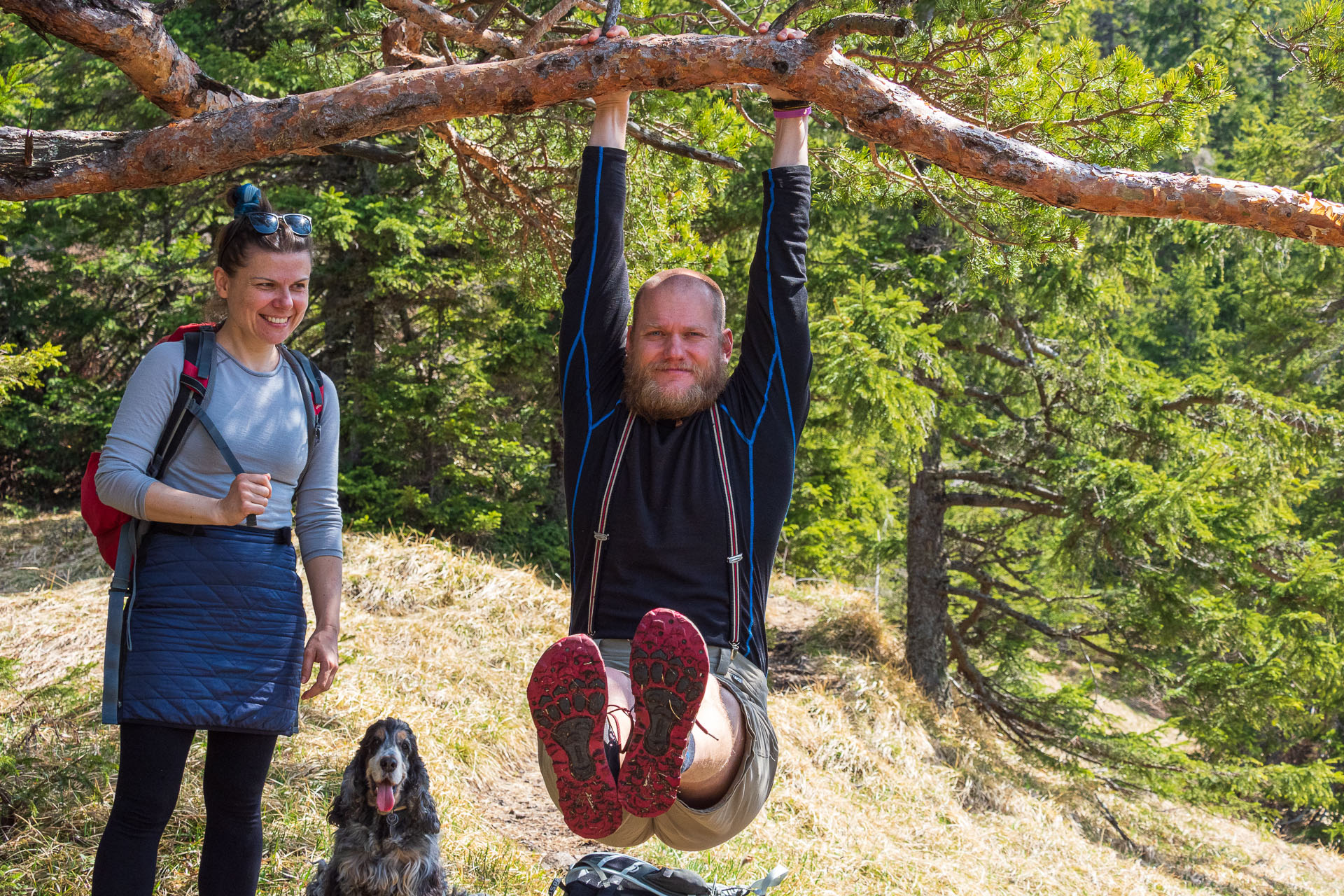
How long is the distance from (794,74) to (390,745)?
2162 millimetres

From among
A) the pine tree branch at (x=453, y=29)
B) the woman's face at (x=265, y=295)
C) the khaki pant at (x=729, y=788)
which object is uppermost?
the pine tree branch at (x=453, y=29)

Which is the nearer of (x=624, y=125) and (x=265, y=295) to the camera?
(x=265, y=295)

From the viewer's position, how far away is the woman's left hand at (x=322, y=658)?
2570 mm

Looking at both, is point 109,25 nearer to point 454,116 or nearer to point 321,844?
point 454,116

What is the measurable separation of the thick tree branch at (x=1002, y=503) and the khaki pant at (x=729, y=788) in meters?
7.80

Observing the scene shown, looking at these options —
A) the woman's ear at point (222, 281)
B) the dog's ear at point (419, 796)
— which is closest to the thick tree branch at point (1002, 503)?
the dog's ear at point (419, 796)

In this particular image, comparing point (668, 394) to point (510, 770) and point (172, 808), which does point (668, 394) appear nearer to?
point (172, 808)

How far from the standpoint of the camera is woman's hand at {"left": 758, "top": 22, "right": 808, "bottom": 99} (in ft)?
8.38

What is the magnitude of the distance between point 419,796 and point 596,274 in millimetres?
1601

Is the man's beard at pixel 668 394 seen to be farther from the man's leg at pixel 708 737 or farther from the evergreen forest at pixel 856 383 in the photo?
the evergreen forest at pixel 856 383

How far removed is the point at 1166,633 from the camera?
9.05m

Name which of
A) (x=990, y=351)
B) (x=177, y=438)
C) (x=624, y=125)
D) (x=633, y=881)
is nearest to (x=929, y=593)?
(x=990, y=351)

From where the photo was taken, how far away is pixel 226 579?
2.40 meters

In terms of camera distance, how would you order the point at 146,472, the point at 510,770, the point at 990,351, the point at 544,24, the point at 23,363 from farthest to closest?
1. the point at 990,351
2. the point at 510,770
3. the point at 23,363
4. the point at 544,24
5. the point at 146,472
